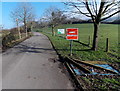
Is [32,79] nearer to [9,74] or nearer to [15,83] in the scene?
[15,83]

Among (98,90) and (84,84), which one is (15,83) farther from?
(98,90)

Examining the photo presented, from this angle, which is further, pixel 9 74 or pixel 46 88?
pixel 9 74

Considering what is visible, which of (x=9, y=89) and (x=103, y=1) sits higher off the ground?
(x=103, y=1)

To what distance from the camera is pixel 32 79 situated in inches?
187

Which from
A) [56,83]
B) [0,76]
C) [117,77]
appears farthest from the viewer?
[0,76]

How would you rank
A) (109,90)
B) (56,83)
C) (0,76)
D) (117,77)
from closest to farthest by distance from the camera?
A: (109,90) → (56,83) → (117,77) → (0,76)

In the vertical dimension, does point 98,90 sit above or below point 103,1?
below

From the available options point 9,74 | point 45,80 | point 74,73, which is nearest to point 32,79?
point 45,80

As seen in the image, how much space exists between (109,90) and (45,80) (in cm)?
240

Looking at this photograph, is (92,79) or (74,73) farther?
(74,73)

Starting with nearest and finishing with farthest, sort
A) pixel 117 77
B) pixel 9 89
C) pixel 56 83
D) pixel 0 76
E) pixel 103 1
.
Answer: pixel 9 89
pixel 56 83
pixel 117 77
pixel 0 76
pixel 103 1

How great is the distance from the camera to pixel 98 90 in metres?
3.78

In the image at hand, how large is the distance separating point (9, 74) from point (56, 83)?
2.39 m

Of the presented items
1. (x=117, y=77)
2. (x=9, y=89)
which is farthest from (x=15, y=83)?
(x=117, y=77)
